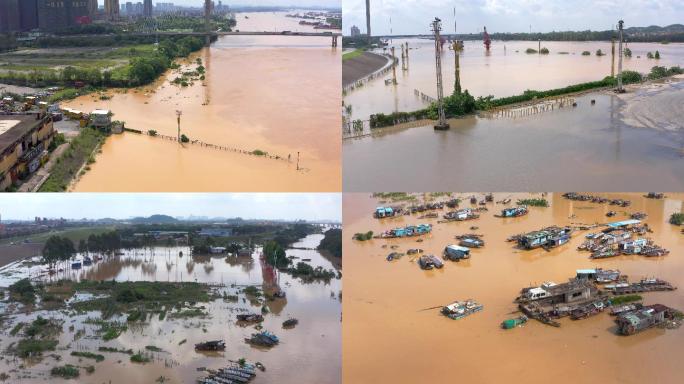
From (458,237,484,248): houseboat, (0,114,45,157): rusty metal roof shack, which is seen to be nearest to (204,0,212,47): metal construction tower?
(0,114,45,157): rusty metal roof shack

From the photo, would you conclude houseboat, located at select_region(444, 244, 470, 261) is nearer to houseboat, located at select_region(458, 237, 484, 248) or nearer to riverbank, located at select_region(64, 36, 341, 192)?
houseboat, located at select_region(458, 237, 484, 248)

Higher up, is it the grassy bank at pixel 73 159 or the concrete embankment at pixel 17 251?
the grassy bank at pixel 73 159

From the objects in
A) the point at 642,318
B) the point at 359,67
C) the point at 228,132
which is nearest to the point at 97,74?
the point at 228,132

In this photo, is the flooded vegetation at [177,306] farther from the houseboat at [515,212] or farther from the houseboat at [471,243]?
the houseboat at [515,212]

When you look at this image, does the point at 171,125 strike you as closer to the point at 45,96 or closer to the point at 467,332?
the point at 45,96

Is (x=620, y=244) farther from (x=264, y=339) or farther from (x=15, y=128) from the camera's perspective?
(x=15, y=128)

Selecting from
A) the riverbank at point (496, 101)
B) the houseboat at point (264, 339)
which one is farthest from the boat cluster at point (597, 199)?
the houseboat at point (264, 339)
